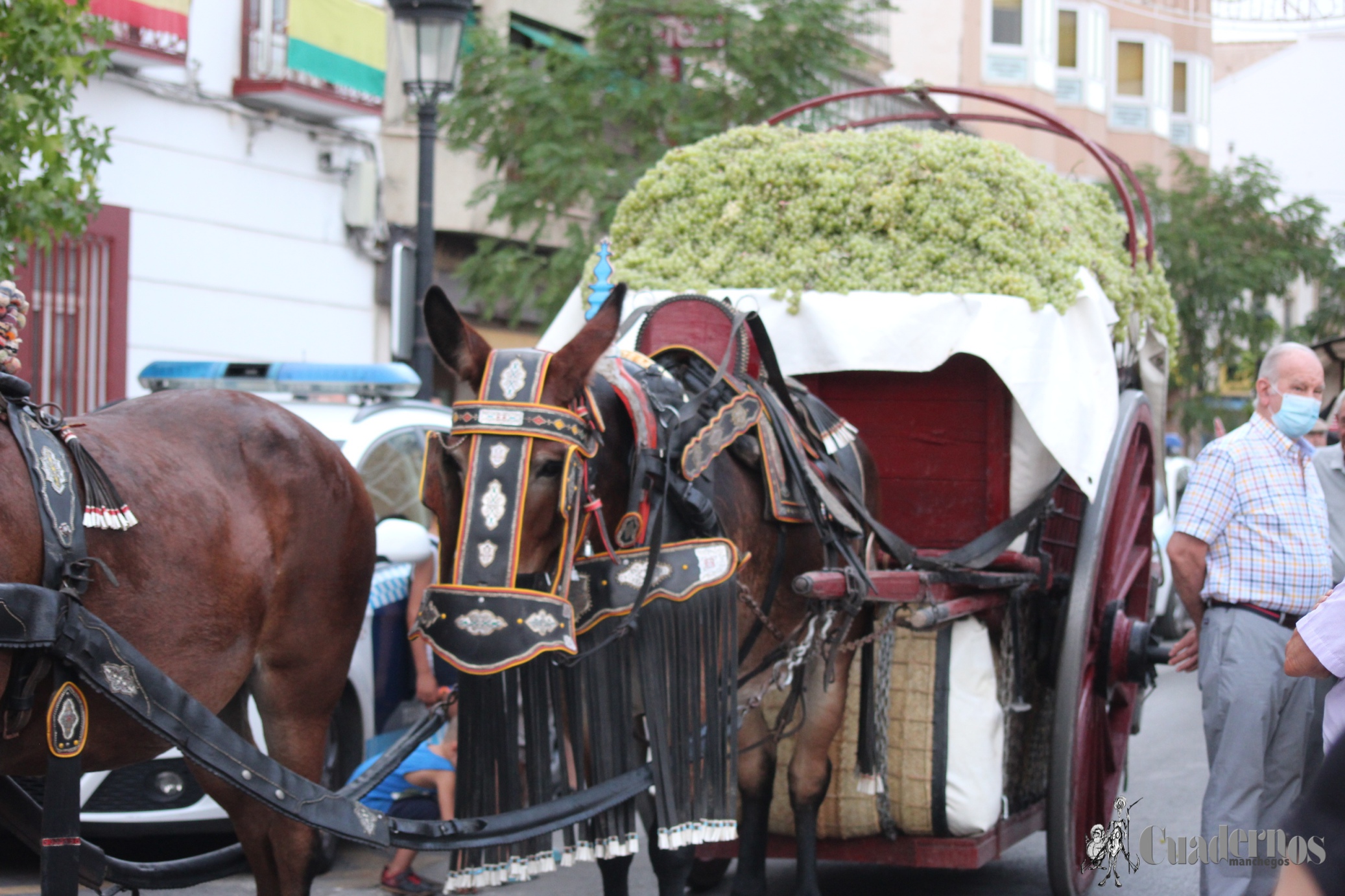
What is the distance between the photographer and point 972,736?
461 cm

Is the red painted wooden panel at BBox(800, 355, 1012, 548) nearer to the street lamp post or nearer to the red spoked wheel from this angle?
the red spoked wheel

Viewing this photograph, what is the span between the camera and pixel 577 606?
3.45 meters

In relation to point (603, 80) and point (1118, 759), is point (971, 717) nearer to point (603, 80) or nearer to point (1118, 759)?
point (1118, 759)

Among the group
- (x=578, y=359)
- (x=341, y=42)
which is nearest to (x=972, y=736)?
(x=578, y=359)

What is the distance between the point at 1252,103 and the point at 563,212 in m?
27.4

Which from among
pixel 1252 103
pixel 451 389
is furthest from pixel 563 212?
pixel 1252 103

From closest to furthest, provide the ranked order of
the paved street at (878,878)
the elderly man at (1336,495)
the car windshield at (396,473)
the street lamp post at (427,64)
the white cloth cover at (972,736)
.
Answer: the white cloth cover at (972,736), the elderly man at (1336,495), the paved street at (878,878), the car windshield at (396,473), the street lamp post at (427,64)

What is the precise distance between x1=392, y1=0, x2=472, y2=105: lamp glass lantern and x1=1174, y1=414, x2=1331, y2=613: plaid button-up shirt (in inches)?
195

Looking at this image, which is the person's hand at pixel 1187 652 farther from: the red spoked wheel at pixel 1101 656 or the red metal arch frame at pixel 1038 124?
the red metal arch frame at pixel 1038 124

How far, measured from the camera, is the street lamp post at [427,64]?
7910 millimetres

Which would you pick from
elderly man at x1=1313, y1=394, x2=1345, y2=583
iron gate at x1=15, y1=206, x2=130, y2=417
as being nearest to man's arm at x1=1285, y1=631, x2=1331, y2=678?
elderly man at x1=1313, y1=394, x2=1345, y2=583

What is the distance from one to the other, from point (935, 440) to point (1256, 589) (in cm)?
125

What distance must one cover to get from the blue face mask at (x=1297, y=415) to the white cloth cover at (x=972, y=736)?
112 cm

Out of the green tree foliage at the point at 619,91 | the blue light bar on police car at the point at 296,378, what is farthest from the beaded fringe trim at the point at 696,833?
the green tree foliage at the point at 619,91
